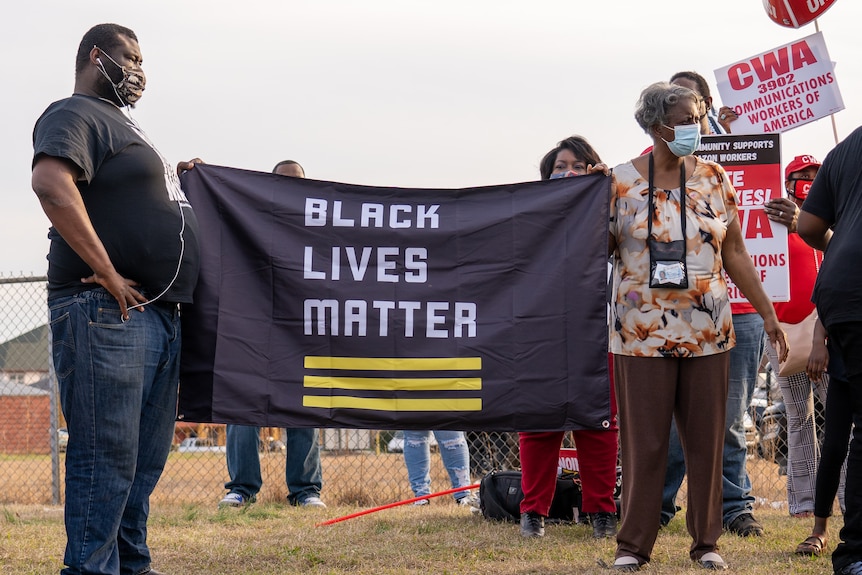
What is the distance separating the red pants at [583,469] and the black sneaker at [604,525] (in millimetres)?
28

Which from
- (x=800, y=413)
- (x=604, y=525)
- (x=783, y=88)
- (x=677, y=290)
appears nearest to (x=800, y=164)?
(x=783, y=88)

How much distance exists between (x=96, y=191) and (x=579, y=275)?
7.68ft

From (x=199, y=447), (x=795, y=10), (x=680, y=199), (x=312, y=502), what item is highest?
(x=795, y=10)

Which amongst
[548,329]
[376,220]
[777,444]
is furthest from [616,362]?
[777,444]

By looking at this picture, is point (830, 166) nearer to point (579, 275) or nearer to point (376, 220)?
point (579, 275)

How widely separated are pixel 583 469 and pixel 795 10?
3495mm

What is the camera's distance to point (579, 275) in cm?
489

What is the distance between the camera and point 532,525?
530 cm

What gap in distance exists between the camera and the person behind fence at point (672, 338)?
4.23 metres

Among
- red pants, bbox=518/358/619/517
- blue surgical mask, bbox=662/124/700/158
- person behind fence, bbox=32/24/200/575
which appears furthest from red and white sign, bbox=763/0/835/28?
person behind fence, bbox=32/24/200/575

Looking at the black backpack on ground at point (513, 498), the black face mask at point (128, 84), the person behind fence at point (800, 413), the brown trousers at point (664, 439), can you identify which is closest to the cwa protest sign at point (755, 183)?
the person behind fence at point (800, 413)

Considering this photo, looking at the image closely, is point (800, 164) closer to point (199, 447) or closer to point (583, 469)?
point (583, 469)

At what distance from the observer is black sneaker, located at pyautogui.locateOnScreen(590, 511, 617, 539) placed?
5.22 meters

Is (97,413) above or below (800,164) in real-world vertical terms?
below
